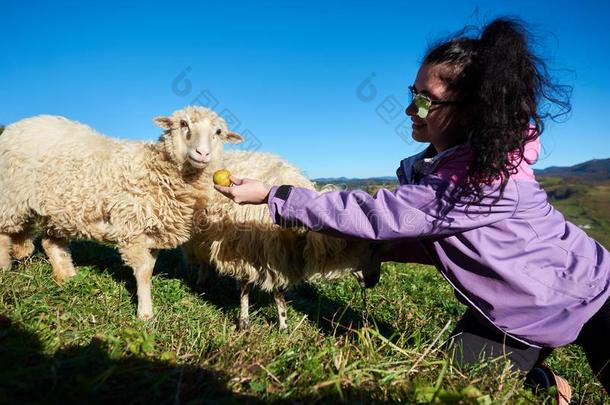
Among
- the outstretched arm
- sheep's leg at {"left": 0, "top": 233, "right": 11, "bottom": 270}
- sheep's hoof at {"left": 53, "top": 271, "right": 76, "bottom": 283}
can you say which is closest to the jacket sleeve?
the outstretched arm

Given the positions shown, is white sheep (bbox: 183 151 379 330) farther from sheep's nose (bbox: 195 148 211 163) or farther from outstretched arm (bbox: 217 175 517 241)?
outstretched arm (bbox: 217 175 517 241)

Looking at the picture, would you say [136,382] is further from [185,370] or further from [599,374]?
[599,374]

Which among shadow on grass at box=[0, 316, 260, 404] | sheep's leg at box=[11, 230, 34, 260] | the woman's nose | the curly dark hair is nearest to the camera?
shadow on grass at box=[0, 316, 260, 404]

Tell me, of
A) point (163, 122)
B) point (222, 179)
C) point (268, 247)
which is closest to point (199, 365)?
point (222, 179)

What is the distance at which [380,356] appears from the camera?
2.25m

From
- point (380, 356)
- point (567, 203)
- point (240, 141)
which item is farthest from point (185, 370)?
point (567, 203)

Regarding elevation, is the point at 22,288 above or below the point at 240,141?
below

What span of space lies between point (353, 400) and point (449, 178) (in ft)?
4.78

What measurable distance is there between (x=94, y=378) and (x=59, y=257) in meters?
3.65

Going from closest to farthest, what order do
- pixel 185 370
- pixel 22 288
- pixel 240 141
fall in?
pixel 185 370 → pixel 22 288 → pixel 240 141

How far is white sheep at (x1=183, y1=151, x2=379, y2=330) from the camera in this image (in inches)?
162

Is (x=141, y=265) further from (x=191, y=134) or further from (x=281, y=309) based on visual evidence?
(x=281, y=309)

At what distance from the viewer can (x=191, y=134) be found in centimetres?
401

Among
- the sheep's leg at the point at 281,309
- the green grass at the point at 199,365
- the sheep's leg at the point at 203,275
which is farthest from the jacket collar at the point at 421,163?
the sheep's leg at the point at 203,275
